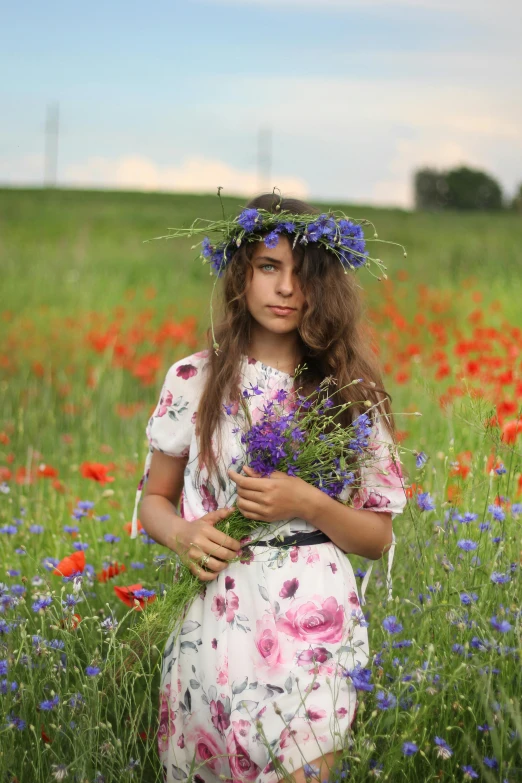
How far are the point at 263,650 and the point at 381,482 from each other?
0.57m

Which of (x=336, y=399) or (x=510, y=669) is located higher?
(x=336, y=399)

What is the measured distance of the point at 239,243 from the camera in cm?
240

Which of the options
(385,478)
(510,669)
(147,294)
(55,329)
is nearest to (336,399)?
(385,478)

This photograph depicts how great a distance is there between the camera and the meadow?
216 cm

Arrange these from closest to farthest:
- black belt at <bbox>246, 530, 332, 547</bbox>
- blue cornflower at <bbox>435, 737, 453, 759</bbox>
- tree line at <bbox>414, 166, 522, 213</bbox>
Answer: blue cornflower at <bbox>435, 737, 453, 759</bbox> < black belt at <bbox>246, 530, 332, 547</bbox> < tree line at <bbox>414, 166, 522, 213</bbox>

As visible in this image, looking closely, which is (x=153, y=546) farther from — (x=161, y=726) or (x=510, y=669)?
(x=510, y=669)

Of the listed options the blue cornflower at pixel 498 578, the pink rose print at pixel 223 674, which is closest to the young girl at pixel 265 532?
the pink rose print at pixel 223 674

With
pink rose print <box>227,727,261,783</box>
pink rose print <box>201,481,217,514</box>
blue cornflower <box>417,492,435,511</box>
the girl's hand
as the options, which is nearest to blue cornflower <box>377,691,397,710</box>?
pink rose print <box>227,727,261,783</box>

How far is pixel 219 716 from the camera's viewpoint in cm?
225

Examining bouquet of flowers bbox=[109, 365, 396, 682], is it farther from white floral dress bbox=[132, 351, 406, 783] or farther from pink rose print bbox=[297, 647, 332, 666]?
pink rose print bbox=[297, 647, 332, 666]

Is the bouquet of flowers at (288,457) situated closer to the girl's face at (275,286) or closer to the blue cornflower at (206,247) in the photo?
the girl's face at (275,286)

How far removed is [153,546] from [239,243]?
5.16ft

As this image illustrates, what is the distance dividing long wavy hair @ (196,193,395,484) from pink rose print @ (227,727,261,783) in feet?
2.15

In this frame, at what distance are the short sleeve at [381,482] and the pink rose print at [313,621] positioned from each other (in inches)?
13.4
